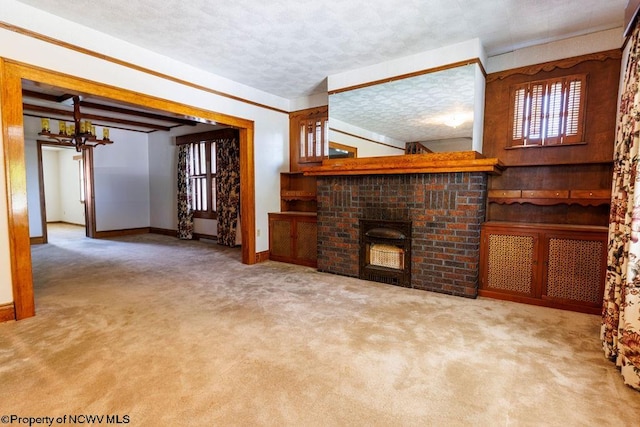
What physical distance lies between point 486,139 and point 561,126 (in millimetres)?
718

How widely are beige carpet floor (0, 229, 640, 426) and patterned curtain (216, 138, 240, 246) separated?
288 cm

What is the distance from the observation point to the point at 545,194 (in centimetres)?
339

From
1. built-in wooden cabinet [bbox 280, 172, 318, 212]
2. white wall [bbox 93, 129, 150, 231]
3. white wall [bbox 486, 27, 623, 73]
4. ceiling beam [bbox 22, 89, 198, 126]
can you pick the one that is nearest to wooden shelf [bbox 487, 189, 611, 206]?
white wall [bbox 486, 27, 623, 73]

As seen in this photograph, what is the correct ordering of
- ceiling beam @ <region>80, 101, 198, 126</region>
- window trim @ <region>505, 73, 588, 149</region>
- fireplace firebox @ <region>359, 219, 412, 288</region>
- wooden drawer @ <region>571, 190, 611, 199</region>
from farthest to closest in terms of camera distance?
ceiling beam @ <region>80, 101, 198, 126</region> < fireplace firebox @ <region>359, 219, 412, 288</region> < window trim @ <region>505, 73, 588, 149</region> < wooden drawer @ <region>571, 190, 611, 199</region>

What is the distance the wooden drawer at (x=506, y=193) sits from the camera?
352 centimetres

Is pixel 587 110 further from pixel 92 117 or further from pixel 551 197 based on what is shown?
pixel 92 117

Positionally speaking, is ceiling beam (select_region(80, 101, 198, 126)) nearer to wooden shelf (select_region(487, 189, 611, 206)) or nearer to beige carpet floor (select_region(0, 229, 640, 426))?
beige carpet floor (select_region(0, 229, 640, 426))

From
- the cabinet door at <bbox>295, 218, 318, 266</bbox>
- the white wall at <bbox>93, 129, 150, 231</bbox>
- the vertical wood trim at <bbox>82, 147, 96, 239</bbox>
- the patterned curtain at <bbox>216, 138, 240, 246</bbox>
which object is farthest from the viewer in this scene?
the white wall at <bbox>93, 129, 150, 231</bbox>

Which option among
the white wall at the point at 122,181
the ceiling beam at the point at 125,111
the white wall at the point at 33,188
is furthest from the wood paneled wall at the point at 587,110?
the white wall at the point at 33,188

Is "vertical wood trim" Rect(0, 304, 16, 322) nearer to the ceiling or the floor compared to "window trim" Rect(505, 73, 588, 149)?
nearer to the floor

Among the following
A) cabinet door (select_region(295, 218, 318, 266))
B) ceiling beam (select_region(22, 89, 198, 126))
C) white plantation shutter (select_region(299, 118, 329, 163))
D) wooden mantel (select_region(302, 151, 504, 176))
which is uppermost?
ceiling beam (select_region(22, 89, 198, 126))

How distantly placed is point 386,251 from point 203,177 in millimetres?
5113

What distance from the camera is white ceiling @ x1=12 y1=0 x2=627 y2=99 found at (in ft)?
8.92

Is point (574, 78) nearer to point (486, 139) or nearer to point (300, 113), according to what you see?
point (486, 139)
